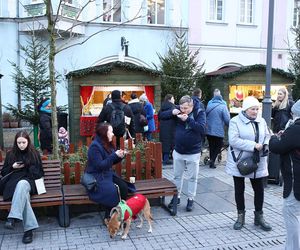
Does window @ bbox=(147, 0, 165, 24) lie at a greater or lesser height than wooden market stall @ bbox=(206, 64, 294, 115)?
greater

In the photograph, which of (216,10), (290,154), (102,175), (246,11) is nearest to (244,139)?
(290,154)

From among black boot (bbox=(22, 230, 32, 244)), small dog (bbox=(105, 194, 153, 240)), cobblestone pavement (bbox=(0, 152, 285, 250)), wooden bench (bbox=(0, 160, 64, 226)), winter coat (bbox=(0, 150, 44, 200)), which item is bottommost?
cobblestone pavement (bbox=(0, 152, 285, 250))

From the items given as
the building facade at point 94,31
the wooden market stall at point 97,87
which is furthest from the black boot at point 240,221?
the building facade at point 94,31

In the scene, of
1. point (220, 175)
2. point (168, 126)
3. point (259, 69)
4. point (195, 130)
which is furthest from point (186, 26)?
point (195, 130)

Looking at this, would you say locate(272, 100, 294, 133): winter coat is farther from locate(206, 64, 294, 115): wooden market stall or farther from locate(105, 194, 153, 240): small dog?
locate(206, 64, 294, 115): wooden market stall

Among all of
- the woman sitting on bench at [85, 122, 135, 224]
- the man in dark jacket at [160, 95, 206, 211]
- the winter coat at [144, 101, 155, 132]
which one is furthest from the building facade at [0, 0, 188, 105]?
the woman sitting on bench at [85, 122, 135, 224]

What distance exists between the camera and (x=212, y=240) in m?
4.88

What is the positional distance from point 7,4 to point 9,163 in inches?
519


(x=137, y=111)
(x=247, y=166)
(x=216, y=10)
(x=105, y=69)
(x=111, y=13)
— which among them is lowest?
(x=247, y=166)

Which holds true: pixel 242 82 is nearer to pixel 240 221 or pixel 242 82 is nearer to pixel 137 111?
pixel 137 111

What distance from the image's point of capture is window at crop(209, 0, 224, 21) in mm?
19766

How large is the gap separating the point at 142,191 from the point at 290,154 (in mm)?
2220

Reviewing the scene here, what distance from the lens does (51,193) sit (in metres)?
5.21

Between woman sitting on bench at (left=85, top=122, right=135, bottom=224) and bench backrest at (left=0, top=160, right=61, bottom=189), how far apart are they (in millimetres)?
578
